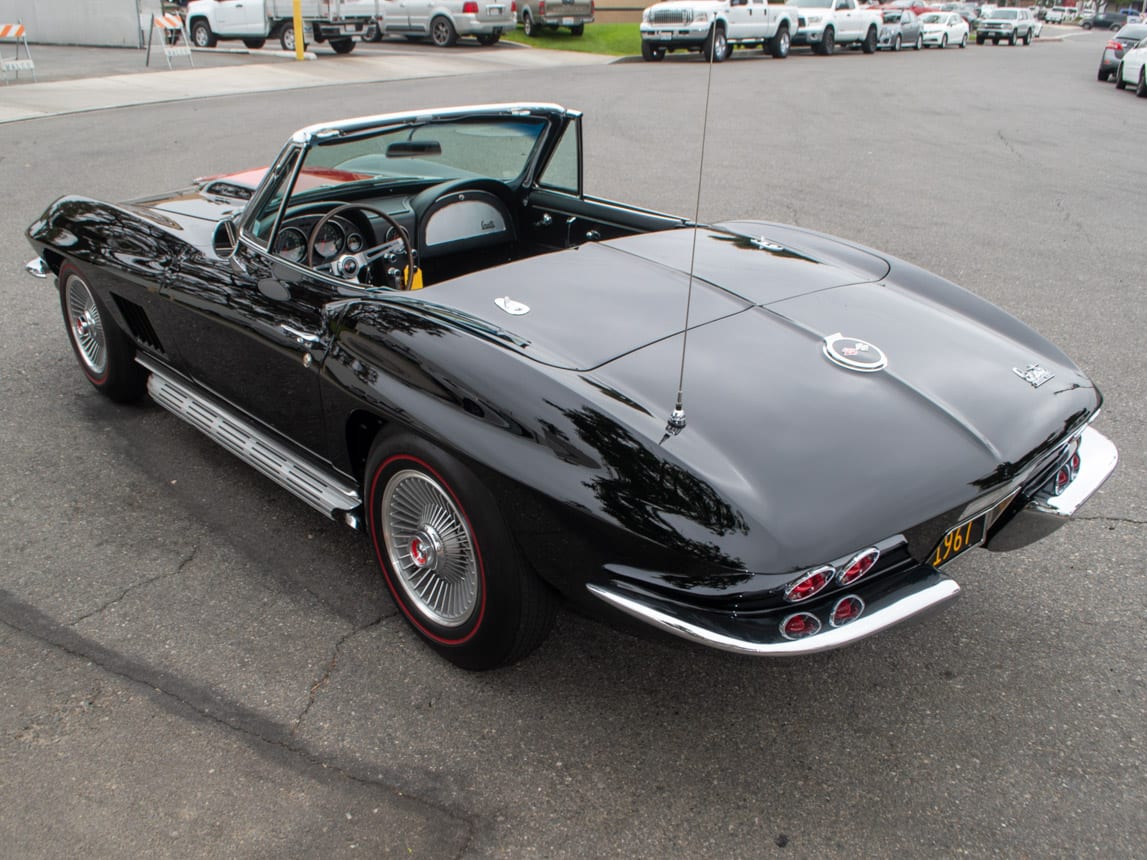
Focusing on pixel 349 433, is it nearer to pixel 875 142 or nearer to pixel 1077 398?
pixel 1077 398

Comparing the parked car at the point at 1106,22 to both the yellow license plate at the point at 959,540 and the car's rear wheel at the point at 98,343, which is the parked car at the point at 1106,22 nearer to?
the car's rear wheel at the point at 98,343

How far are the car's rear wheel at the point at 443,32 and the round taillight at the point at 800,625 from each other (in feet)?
77.9

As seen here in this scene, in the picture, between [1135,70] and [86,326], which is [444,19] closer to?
[1135,70]

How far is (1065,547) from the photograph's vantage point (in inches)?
143

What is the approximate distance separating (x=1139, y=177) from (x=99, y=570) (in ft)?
36.2

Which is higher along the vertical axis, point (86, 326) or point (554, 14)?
point (554, 14)

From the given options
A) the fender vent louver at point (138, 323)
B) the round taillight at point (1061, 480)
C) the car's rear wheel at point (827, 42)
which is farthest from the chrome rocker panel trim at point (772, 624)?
the car's rear wheel at point (827, 42)

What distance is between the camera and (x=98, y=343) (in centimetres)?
457

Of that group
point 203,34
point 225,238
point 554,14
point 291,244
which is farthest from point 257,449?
point 554,14

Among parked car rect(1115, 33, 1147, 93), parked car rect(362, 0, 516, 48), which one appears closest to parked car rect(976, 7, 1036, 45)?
parked car rect(1115, 33, 1147, 93)

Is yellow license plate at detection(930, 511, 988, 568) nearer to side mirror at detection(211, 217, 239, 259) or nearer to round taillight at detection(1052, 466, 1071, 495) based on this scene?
round taillight at detection(1052, 466, 1071, 495)

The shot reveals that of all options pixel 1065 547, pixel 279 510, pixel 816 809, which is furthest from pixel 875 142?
pixel 816 809

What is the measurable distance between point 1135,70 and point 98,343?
823 inches

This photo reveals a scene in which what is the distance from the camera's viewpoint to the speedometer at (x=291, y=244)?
142 inches
